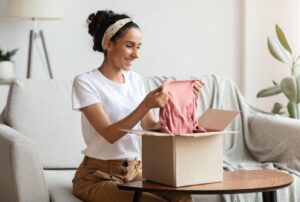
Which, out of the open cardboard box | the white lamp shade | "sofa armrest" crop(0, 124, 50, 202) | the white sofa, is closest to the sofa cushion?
the white sofa

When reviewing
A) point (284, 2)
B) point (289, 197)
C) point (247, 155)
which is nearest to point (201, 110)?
point (247, 155)

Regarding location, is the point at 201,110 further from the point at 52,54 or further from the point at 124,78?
the point at 52,54

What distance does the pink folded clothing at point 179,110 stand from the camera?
1955 millimetres

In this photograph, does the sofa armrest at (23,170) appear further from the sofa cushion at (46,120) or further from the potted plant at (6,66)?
the potted plant at (6,66)

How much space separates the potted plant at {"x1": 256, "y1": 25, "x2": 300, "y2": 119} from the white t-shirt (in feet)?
4.66

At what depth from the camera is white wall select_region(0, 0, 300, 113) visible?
4.11 m

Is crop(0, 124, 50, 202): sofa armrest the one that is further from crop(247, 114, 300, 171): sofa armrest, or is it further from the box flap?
crop(247, 114, 300, 171): sofa armrest

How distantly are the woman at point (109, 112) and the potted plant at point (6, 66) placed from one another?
157cm

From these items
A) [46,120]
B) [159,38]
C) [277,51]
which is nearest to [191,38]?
[159,38]

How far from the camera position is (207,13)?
14.2ft

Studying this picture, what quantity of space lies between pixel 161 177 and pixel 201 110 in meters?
1.33

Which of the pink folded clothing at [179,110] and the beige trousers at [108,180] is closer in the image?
the pink folded clothing at [179,110]

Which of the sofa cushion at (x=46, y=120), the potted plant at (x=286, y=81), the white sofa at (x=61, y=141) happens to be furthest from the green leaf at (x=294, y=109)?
the sofa cushion at (x=46, y=120)

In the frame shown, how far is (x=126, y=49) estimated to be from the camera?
226cm
